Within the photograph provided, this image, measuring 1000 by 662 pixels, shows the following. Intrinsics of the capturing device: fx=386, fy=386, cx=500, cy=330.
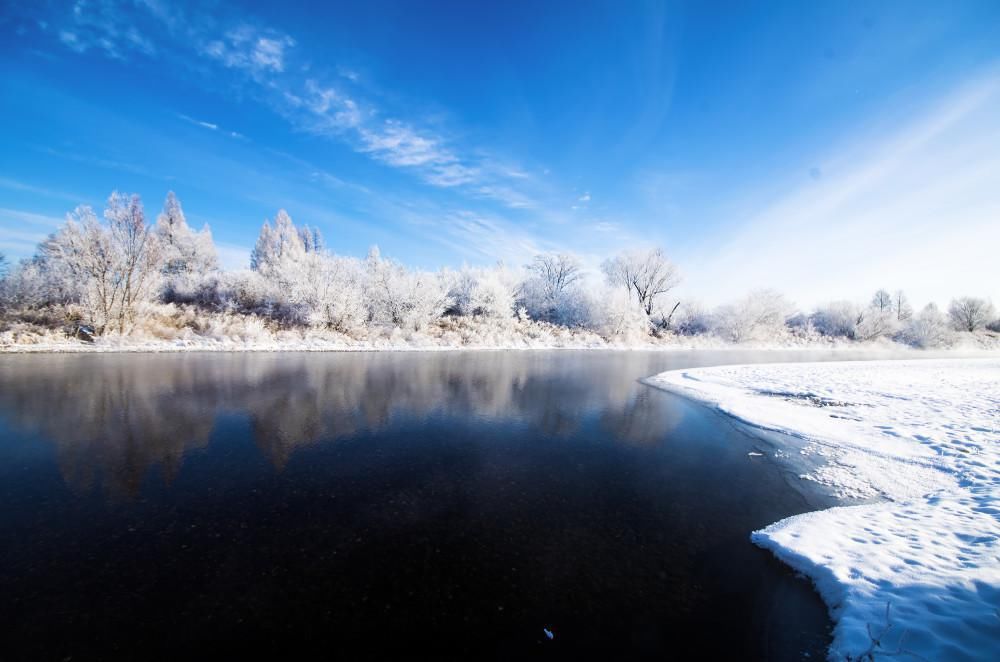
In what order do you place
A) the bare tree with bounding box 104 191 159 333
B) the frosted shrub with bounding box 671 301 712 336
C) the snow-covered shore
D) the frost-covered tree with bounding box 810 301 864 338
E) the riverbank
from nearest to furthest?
the snow-covered shore < the riverbank < the bare tree with bounding box 104 191 159 333 < the frosted shrub with bounding box 671 301 712 336 < the frost-covered tree with bounding box 810 301 864 338

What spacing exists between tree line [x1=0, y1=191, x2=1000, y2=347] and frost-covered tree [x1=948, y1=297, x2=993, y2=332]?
0.20 metres

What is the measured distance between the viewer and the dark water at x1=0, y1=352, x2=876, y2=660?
3.51 m

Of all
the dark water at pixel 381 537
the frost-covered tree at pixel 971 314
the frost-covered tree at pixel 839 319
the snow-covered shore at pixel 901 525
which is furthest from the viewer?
the frost-covered tree at pixel 971 314

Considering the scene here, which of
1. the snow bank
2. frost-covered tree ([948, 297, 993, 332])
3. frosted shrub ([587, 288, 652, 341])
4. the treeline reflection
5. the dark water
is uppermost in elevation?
frost-covered tree ([948, 297, 993, 332])

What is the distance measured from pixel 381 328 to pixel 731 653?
35.3 metres

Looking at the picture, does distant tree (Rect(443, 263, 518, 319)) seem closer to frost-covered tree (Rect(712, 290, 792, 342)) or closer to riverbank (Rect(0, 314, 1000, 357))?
riverbank (Rect(0, 314, 1000, 357))

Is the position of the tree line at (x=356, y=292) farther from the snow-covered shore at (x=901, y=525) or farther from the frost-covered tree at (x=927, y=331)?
the snow-covered shore at (x=901, y=525)

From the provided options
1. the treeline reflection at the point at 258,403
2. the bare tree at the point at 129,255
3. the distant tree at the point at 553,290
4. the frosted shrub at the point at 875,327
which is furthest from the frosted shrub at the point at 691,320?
the bare tree at the point at 129,255

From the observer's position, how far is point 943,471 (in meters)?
7.16

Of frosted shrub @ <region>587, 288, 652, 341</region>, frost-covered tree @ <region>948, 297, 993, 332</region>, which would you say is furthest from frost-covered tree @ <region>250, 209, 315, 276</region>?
frost-covered tree @ <region>948, 297, 993, 332</region>

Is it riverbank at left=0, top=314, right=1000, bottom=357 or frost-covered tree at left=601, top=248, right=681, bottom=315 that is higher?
frost-covered tree at left=601, top=248, right=681, bottom=315

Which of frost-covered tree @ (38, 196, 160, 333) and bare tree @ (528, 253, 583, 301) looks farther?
bare tree @ (528, 253, 583, 301)

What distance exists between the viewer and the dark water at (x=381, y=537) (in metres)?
3.51

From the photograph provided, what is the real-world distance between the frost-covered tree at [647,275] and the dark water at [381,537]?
4838 centimetres
